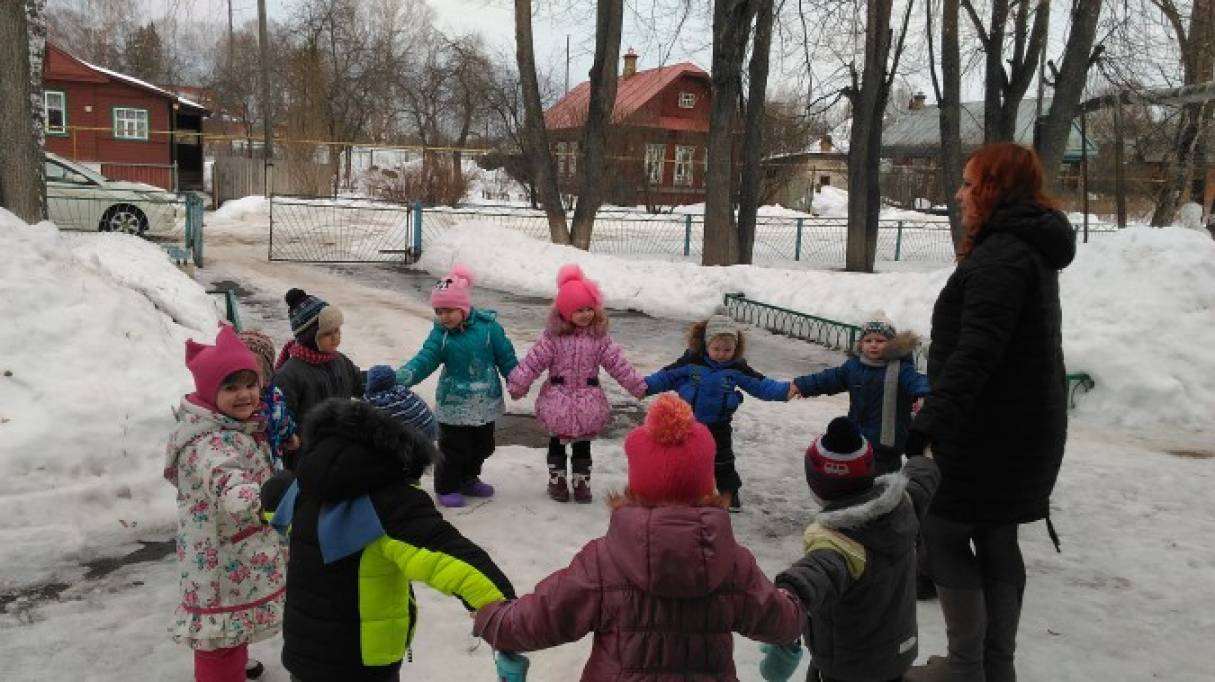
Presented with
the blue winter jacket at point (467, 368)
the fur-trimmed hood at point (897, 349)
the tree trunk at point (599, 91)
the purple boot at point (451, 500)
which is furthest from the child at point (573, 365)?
the tree trunk at point (599, 91)

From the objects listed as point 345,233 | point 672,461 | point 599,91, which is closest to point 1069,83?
point 599,91

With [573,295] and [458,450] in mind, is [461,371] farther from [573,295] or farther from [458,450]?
[573,295]

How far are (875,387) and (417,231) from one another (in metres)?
14.5

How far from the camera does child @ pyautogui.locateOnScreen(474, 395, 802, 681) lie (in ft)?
6.59

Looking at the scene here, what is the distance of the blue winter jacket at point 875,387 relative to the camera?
4.35 m

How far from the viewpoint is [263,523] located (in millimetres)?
3031

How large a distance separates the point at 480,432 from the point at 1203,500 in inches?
175

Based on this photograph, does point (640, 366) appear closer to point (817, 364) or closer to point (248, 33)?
point (817, 364)

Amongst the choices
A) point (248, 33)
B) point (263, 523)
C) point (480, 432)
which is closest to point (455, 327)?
point (480, 432)

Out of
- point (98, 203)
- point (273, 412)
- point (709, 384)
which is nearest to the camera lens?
point (273, 412)

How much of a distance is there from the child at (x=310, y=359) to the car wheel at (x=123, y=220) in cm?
1489

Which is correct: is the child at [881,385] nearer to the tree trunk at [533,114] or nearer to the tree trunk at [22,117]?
the tree trunk at [22,117]

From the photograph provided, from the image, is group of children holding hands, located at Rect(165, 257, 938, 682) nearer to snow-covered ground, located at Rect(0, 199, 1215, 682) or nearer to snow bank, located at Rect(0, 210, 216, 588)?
snow-covered ground, located at Rect(0, 199, 1215, 682)

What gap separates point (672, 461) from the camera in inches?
85.5
